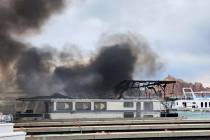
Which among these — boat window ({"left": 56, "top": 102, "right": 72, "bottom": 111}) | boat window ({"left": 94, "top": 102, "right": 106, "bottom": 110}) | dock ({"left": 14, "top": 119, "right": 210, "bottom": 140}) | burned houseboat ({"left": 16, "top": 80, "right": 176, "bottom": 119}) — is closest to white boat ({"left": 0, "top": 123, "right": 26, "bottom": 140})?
dock ({"left": 14, "top": 119, "right": 210, "bottom": 140})

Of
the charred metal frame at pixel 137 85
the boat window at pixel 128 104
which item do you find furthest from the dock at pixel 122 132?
the charred metal frame at pixel 137 85

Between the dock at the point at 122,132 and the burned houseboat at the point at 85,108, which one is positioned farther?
the burned houseboat at the point at 85,108

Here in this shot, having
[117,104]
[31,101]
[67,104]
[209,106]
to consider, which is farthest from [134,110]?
[209,106]

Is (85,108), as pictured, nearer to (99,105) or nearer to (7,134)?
(99,105)

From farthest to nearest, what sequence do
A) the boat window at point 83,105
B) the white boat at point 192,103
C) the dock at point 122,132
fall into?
the white boat at point 192,103 → the boat window at point 83,105 → the dock at point 122,132

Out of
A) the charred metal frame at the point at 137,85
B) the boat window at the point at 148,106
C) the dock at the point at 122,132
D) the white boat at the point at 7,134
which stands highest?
the charred metal frame at the point at 137,85

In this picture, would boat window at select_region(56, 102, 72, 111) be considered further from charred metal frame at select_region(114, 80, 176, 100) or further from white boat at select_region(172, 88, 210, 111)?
white boat at select_region(172, 88, 210, 111)

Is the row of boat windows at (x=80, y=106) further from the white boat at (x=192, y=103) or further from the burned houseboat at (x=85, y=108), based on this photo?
the white boat at (x=192, y=103)

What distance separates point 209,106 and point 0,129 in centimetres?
11127

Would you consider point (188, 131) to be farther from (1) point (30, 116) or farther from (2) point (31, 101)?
(2) point (31, 101)

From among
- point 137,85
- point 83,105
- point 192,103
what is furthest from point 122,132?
point 192,103

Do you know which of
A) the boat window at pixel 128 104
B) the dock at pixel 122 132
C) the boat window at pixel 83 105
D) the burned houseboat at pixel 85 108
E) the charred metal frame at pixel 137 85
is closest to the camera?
the dock at pixel 122 132

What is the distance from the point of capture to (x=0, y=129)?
58.0 feet

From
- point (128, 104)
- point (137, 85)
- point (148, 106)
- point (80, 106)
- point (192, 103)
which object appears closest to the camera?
point (80, 106)
